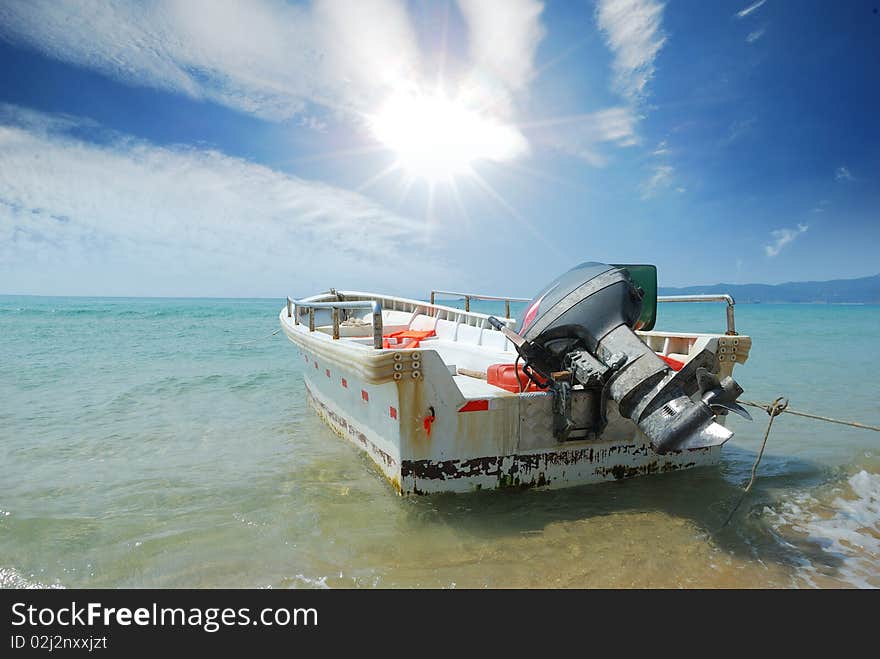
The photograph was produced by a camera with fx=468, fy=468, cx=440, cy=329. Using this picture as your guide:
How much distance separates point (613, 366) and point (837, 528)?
2.54m

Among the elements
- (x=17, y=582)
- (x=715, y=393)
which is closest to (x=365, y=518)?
(x=17, y=582)

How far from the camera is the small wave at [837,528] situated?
11.4 ft

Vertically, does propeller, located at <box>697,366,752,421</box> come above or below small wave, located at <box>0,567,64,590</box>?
above

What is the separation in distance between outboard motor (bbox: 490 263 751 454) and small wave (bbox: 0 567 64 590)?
4280 mm

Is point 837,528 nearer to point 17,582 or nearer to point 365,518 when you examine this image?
point 365,518

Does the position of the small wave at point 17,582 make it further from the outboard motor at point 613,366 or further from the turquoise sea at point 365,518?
the outboard motor at point 613,366

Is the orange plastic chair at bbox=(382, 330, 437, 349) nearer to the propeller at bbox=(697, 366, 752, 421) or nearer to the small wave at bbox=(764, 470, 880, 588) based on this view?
the propeller at bbox=(697, 366, 752, 421)

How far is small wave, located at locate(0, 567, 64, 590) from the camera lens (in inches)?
136

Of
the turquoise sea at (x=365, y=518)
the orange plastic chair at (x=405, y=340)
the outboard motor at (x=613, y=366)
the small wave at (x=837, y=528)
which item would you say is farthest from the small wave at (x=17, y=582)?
the small wave at (x=837, y=528)

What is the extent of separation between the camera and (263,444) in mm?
7090

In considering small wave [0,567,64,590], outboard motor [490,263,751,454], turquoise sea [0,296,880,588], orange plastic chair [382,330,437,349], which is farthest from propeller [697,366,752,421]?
small wave [0,567,64,590]

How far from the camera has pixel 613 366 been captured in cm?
401

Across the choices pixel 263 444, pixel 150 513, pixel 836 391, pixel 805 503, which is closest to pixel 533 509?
pixel 805 503
